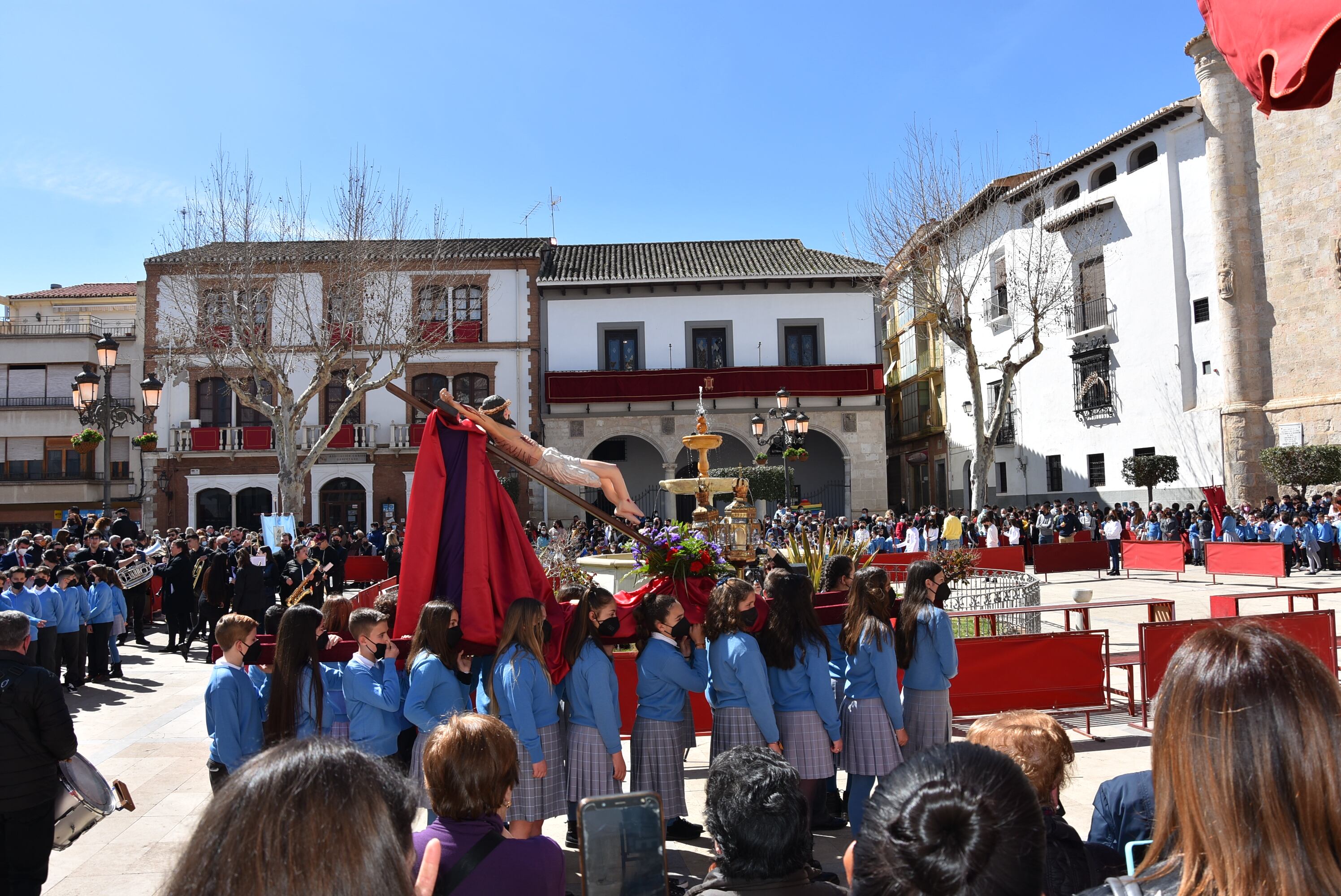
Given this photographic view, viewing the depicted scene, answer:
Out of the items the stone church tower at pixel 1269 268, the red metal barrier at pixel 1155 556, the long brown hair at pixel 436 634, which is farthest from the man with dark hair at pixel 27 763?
the stone church tower at pixel 1269 268

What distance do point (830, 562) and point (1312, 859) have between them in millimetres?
5053

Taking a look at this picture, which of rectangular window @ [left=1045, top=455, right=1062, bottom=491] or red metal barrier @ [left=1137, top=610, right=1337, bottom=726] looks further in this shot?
rectangular window @ [left=1045, top=455, right=1062, bottom=491]

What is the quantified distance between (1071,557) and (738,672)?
17.9 meters

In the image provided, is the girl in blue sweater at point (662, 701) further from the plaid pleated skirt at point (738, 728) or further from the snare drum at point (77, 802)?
the snare drum at point (77, 802)

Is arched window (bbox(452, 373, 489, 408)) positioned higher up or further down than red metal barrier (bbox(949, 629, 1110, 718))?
higher up

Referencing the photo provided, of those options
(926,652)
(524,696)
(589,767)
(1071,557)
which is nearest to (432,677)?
(524,696)

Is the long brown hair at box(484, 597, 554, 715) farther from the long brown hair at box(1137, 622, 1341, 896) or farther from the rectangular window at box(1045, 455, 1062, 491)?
the rectangular window at box(1045, 455, 1062, 491)

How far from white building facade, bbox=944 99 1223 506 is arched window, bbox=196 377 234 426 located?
84.5 feet

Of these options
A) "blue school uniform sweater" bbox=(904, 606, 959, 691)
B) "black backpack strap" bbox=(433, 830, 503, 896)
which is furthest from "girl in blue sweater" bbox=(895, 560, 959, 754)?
"black backpack strap" bbox=(433, 830, 503, 896)

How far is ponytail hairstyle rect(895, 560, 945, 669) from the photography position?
549 cm

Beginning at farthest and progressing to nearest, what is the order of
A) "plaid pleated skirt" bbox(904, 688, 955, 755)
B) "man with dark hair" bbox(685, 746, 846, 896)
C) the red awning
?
"plaid pleated skirt" bbox(904, 688, 955, 755), the red awning, "man with dark hair" bbox(685, 746, 846, 896)

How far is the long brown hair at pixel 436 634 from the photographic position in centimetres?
485

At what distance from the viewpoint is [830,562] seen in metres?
6.57

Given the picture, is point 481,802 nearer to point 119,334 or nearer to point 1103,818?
point 1103,818
